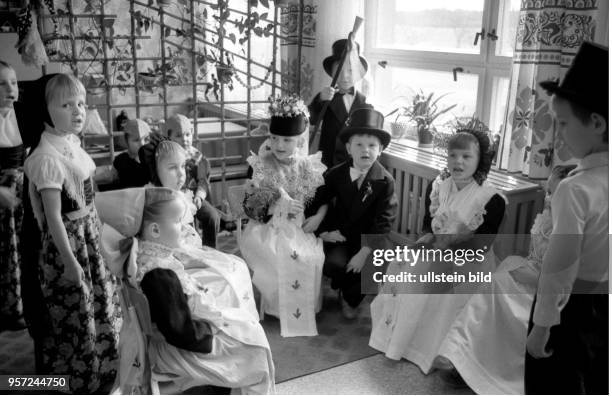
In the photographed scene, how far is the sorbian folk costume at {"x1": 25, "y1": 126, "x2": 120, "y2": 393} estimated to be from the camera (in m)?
1.89

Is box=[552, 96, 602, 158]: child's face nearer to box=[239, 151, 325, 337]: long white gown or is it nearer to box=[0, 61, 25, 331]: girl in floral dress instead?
box=[239, 151, 325, 337]: long white gown

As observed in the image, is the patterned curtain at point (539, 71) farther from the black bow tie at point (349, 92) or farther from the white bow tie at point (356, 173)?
the black bow tie at point (349, 92)

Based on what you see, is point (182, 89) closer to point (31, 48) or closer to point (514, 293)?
point (31, 48)

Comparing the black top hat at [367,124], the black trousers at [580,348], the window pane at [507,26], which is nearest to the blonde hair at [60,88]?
the black top hat at [367,124]

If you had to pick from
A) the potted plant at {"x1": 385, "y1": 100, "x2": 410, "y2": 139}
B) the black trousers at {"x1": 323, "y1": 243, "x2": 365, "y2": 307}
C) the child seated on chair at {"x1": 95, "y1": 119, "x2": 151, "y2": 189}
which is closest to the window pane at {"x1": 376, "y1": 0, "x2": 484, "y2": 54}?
the potted plant at {"x1": 385, "y1": 100, "x2": 410, "y2": 139}

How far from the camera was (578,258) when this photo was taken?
1.28m

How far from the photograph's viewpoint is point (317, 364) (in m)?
2.37

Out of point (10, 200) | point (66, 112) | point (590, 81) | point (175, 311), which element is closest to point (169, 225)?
point (175, 311)

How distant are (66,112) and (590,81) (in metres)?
1.54

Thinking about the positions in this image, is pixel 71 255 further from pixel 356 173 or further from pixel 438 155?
pixel 438 155

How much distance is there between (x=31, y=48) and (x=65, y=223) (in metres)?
1.17

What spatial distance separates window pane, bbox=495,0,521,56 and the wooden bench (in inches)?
26.3

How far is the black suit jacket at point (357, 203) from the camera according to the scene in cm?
274

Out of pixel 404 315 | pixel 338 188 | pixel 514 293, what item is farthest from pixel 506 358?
pixel 338 188
